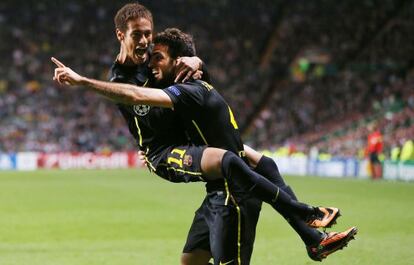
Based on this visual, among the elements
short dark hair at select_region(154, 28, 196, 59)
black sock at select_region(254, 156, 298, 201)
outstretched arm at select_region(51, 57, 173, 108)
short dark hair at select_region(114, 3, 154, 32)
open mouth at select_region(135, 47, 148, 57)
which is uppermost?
short dark hair at select_region(114, 3, 154, 32)

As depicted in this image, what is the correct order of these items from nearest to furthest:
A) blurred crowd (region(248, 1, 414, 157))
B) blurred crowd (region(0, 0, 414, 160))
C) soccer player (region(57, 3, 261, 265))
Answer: soccer player (region(57, 3, 261, 265)) < blurred crowd (region(248, 1, 414, 157)) < blurred crowd (region(0, 0, 414, 160))

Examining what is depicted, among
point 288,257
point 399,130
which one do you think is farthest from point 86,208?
point 399,130

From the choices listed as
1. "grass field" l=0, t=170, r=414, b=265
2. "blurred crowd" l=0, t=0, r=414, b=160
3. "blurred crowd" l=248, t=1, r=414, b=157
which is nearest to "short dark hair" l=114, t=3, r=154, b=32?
"grass field" l=0, t=170, r=414, b=265

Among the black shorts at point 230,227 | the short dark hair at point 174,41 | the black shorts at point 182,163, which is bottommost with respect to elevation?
the black shorts at point 230,227

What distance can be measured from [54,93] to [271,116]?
37.9 ft

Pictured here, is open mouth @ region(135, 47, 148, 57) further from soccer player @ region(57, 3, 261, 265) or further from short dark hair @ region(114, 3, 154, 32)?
short dark hair @ region(114, 3, 154, 32)

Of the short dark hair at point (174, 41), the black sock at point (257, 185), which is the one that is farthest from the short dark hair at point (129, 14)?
the black sock at point (257, 185)

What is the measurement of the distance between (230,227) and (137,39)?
63.0 inches

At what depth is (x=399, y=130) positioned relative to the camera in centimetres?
3061

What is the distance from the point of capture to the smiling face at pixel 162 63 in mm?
6117

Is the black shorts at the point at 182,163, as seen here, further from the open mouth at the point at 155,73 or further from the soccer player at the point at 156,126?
the open mouth at the point at 155,73

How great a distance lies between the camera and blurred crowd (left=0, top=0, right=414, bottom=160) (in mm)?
39562

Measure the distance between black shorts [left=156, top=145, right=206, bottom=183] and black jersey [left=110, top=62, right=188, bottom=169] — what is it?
0.09 metres

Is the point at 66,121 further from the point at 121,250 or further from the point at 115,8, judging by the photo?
the point at 121,250
